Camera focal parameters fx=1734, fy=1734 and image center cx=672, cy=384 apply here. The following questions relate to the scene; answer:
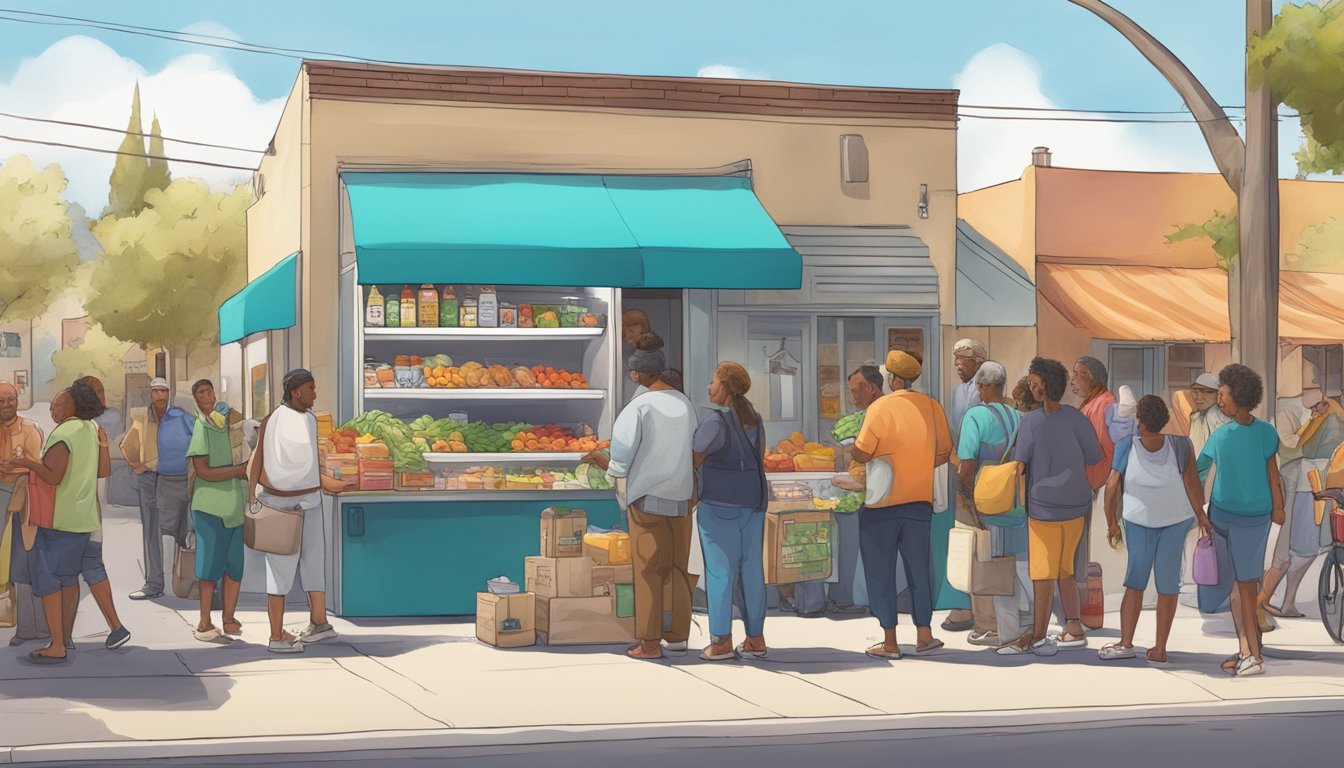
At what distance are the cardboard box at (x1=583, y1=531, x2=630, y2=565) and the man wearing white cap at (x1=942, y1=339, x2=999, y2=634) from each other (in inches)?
97.4

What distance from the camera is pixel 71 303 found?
109125 mm

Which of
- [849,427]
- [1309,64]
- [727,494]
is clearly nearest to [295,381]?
[727,494]

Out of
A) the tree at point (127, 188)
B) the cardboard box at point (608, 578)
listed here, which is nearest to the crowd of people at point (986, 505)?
the cardboard box at point (608, 578)

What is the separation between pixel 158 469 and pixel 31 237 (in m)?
41.9

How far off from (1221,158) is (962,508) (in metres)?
5.50

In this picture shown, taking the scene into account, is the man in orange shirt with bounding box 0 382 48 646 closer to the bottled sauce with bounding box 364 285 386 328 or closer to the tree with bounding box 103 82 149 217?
the bottled sauce with bounding box 364 285 386 328

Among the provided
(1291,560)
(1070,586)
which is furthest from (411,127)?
(1291,560)

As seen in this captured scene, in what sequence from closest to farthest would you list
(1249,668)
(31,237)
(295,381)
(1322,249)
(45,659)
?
1. (1249,668)
2. (45,659)
3. (295,381)
4. (1322,249)
5. (31,237)

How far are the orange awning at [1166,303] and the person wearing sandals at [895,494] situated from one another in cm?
1595

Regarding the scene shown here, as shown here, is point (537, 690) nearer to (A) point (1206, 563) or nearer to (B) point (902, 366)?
(B) point (902, 366)

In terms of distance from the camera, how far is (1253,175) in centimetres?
1591

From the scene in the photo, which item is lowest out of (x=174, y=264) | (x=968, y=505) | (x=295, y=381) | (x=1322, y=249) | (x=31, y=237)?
(x=968, y=505)

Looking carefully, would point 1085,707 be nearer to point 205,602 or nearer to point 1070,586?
point 1070,586

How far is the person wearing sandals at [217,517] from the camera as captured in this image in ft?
42.4
